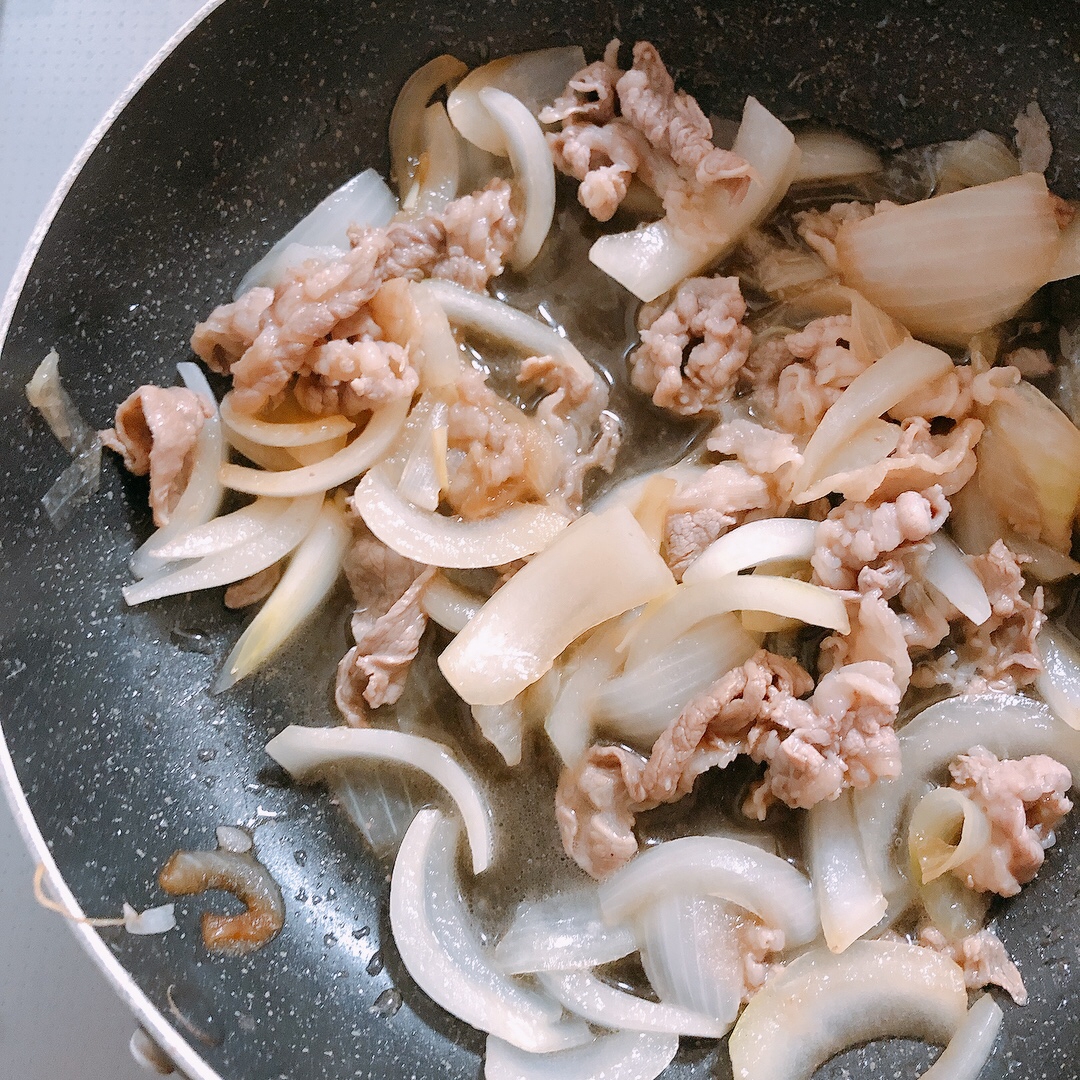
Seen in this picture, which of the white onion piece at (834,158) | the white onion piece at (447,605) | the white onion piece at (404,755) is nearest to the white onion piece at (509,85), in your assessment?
the white onion piece at (834,158)

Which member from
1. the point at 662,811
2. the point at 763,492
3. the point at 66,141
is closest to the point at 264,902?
the point at 662,811

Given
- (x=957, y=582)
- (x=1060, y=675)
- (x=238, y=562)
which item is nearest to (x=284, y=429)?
(x=238, y=562)

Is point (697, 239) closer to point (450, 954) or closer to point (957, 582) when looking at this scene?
point (957, 582)

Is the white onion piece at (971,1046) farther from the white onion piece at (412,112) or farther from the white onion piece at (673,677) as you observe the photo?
the white onion piece at (412,112)

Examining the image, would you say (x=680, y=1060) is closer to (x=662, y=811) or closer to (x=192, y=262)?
(x=662, y=811)

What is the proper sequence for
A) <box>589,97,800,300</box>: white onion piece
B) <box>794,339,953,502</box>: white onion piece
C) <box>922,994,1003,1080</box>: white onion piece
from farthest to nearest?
<box>589,97,800,300</box>: white onion piece < <box>794,339,953,502</box>: white onion piece < <box>922,994,1003,1080</box>: white onion piece

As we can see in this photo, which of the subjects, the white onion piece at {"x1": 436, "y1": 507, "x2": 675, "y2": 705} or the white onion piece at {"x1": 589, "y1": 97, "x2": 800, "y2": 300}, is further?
the white onion piece at {"x1": 589, "y1": 97, "x2": 800, "y2": 300}

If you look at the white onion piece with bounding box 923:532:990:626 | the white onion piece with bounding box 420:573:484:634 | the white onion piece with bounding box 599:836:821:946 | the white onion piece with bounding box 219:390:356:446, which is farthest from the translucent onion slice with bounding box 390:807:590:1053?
the white onion piece with bounding box 923:532:990:626

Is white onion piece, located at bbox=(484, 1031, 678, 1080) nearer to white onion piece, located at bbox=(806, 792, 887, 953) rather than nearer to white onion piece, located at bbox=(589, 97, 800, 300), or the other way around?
white onion piece, located at bbox=(806, 792, 887, 953)
